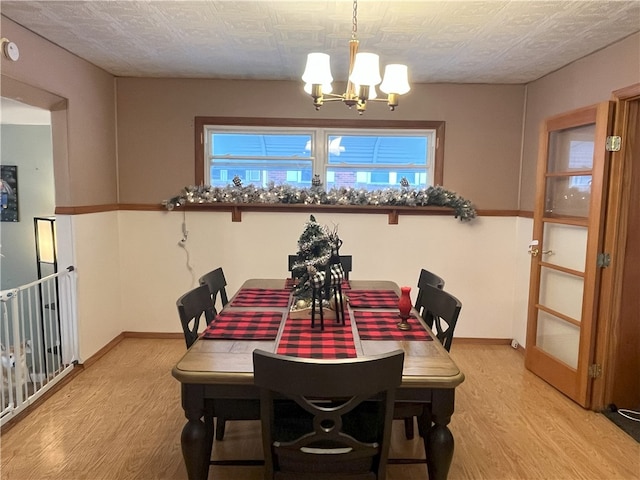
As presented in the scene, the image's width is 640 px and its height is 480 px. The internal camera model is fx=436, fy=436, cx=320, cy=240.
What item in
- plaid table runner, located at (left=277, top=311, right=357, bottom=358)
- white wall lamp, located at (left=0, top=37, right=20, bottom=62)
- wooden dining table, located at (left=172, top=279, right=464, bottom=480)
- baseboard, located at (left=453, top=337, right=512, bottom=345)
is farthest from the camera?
baseboard, located at (left=453, top=337, right=512, bottom=345)

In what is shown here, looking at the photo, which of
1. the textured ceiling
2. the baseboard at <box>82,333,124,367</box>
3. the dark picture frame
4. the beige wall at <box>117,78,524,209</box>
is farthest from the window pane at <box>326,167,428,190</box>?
the dark picture frame

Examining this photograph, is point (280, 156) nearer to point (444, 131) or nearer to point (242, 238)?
point (242, 238)

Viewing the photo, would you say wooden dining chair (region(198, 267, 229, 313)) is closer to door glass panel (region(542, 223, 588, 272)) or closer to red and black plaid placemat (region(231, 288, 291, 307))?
red and black plaid placemat (region(231, 288, 291, 307))

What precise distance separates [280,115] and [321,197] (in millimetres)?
854

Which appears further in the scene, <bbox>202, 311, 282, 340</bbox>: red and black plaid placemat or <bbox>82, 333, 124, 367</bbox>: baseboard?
<bbox>82, 333, 124, 367</bbox>: baseboard

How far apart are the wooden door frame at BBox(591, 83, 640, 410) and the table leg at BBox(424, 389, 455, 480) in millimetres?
1757

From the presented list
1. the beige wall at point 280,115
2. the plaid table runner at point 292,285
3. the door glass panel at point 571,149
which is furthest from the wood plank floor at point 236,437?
the beige wall at point 280,115

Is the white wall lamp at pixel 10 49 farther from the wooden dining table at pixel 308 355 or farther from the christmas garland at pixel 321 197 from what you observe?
the wooden dining table at pixel 308 355

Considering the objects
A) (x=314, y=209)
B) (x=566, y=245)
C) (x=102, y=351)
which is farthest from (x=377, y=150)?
(x=102, y=351)

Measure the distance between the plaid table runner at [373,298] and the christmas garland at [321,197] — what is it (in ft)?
4.26

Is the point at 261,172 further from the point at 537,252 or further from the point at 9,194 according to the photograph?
the point at 9,194

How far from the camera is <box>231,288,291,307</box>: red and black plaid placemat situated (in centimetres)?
250

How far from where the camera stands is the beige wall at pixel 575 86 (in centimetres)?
266

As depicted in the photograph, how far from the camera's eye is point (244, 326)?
2090 millimetres
